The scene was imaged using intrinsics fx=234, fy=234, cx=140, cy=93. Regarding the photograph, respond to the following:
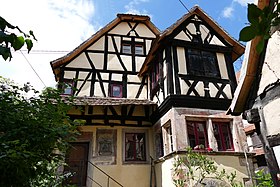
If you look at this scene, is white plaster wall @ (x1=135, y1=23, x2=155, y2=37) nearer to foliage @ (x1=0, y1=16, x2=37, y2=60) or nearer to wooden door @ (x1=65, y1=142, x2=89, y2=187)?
wooden door @ (x1=65, y1=142, x2=89, y2=187)

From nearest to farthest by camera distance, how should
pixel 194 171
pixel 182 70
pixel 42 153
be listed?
pixel 42 153 → pixel 194 171 → pixel 182 70

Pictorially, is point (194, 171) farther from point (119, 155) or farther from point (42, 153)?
point (42, 153)

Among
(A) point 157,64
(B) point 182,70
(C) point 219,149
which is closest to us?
(C) point 219,149

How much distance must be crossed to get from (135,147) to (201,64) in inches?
162

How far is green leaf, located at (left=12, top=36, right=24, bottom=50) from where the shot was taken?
117 cm

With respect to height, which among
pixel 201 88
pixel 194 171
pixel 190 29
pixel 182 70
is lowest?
pixel 194 171

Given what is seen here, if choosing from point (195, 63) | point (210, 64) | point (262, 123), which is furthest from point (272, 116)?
point (210, 64)

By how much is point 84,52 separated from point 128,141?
4675mm

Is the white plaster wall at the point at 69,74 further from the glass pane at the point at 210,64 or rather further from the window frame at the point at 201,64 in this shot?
the glass pane at the point at 210,64

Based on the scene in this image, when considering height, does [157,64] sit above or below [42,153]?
above

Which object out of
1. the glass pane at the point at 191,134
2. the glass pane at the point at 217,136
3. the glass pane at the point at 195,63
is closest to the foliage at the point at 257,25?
the glass pane at the point at 191,134

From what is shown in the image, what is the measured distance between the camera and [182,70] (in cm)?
816

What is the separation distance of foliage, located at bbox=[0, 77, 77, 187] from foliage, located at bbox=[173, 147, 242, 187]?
389 cm

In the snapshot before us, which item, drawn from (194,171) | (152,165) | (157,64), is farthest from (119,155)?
(157,64)
